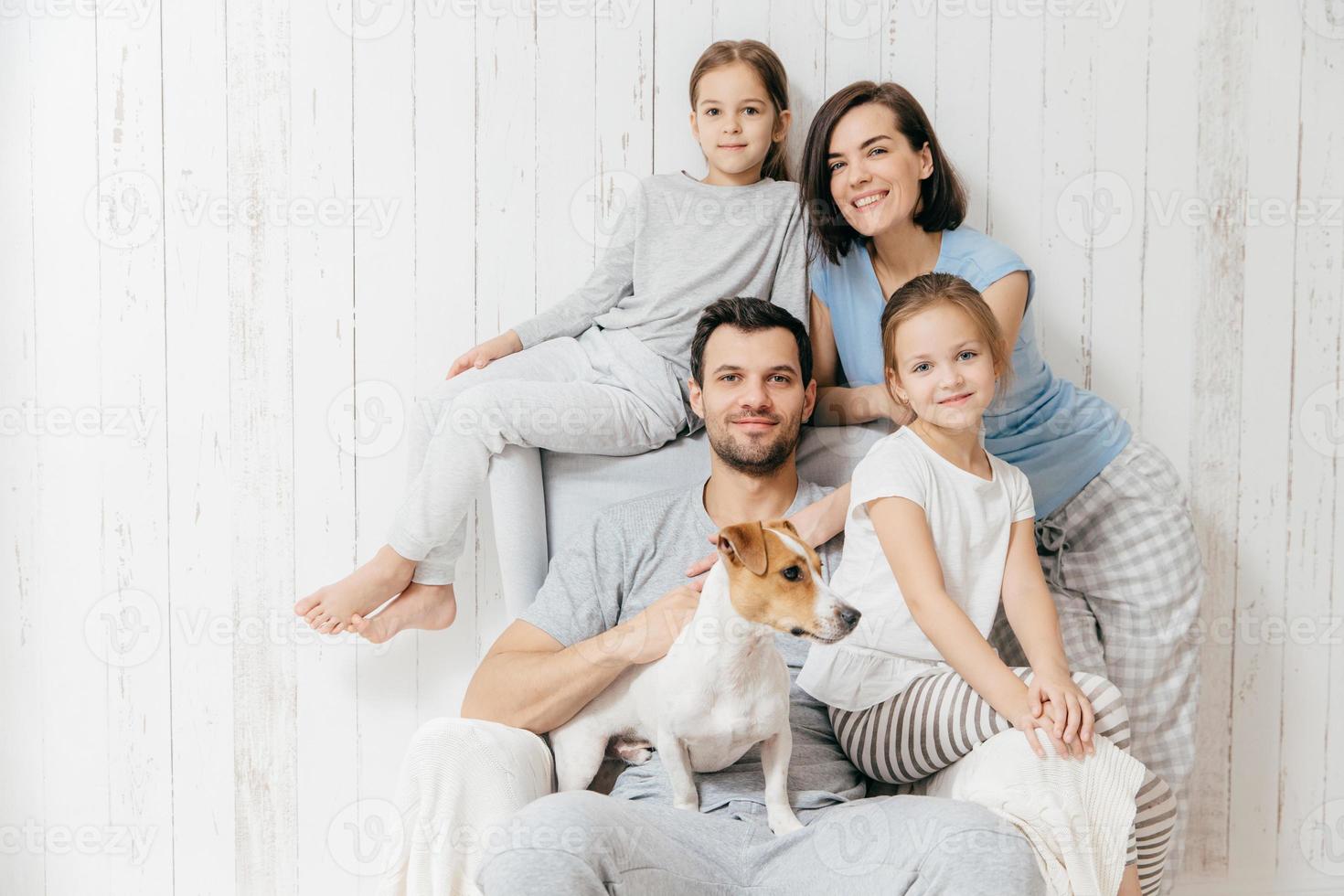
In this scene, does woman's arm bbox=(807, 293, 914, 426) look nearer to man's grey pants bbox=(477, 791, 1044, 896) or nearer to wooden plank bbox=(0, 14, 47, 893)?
man's grey pants bbox=(477, 791, 1044, 896)

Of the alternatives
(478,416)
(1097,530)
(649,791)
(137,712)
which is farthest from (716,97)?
(137,712)

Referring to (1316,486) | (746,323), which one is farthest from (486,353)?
(1316,486)

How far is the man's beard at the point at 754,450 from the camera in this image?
A: 1.60 metres

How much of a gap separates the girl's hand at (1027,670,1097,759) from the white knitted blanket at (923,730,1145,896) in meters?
0.02

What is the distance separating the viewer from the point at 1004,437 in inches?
69.5

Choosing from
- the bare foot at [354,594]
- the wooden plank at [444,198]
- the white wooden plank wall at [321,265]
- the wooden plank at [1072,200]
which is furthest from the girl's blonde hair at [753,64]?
the bare foot at [354,594]

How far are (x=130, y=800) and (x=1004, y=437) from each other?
5.96 feet

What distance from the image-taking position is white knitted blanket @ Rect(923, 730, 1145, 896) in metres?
1.23

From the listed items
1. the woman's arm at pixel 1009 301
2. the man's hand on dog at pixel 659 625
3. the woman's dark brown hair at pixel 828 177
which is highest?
the woman's dark brown hair at pixel 828 177

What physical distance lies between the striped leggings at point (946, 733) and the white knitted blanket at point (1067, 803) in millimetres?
38

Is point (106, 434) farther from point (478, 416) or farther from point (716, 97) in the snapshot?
point (716, 97)

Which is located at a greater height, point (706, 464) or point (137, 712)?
point (706, 464)

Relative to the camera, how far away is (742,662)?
1336mm

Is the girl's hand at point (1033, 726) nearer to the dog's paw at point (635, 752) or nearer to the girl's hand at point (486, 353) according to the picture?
the dog's paw at point (635, 752)
